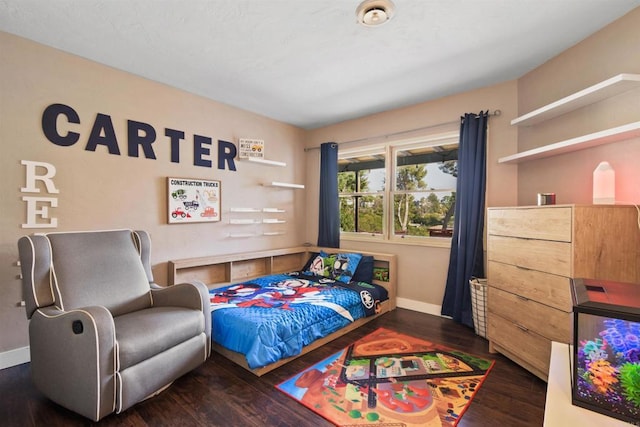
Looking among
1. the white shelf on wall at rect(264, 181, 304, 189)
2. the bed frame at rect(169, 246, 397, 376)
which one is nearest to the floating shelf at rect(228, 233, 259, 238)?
the bed frame at rect(169, 246, 397, 376)

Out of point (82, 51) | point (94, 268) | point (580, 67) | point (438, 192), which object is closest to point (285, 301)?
point (94, 268)

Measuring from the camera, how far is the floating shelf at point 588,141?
175cm

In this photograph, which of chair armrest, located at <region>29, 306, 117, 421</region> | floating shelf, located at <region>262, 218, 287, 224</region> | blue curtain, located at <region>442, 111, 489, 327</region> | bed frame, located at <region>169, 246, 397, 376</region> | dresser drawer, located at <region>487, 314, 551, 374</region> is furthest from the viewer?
floating shelf, located at <region>262, 218, 287, 224</region>

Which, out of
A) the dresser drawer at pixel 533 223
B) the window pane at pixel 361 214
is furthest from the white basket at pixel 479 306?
the window pane at pixel 361 214

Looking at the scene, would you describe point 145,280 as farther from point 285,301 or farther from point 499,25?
point 499,25

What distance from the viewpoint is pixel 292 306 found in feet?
8.45

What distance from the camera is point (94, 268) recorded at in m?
2.11

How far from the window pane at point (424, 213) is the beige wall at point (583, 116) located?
75cm

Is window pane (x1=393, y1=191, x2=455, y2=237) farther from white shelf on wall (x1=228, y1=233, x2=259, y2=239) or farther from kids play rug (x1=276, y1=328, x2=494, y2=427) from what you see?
white shelf on wall (x1=228, y1=233, x2=259, y2=239)

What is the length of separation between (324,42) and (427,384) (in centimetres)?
257

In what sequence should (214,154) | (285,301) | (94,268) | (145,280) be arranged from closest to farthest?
(94,268) → (145,280) → (285,301) → (214,154)

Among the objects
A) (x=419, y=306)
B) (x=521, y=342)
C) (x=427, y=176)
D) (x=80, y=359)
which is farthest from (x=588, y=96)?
(x=80, y=359)

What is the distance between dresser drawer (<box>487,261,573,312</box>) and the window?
991 mm

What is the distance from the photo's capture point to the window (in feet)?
11.1
